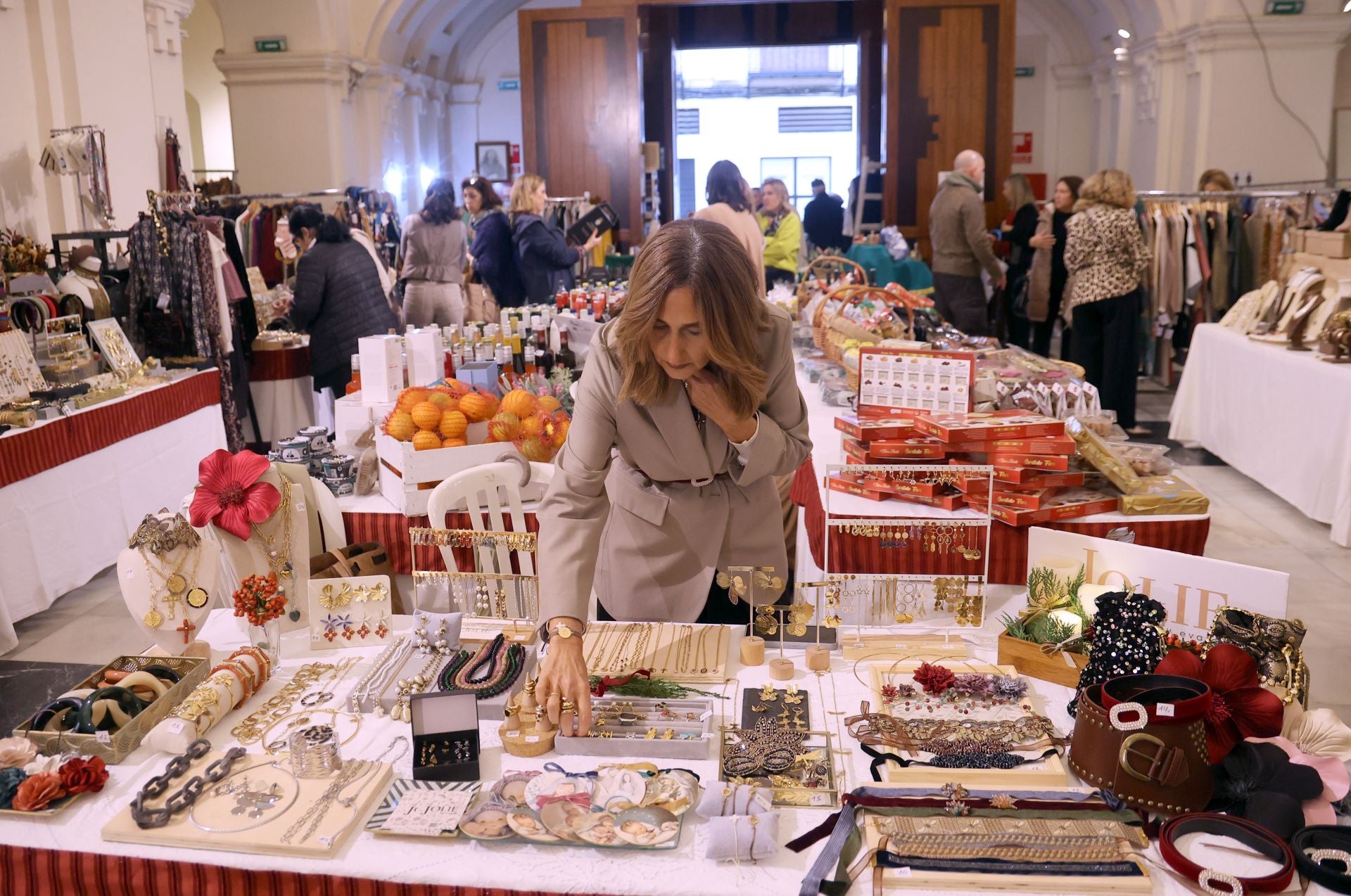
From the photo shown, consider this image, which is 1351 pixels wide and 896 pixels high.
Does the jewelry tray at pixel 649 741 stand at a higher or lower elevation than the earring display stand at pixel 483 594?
lower

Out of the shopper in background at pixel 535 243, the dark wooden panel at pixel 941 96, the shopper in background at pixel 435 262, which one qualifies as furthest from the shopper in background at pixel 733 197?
the dark wooden panel at pixel 941 96

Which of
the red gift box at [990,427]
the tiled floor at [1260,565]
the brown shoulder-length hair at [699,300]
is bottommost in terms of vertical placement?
the tiled floor at [1260,565]

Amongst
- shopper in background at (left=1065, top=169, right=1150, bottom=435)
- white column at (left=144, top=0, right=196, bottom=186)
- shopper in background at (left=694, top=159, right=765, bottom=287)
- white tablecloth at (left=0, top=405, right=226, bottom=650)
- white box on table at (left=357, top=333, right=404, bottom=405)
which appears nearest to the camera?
white box on table at (left=357, top=333, right=404, bottom=405)

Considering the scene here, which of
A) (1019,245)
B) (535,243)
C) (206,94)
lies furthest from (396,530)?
(206,94)

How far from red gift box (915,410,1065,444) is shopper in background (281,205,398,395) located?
12.1ft

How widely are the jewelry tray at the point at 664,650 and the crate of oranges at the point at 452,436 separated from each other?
1.03 metres

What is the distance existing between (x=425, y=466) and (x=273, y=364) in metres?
4.20

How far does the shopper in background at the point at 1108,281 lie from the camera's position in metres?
6.41

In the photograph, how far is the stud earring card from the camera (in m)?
2.23

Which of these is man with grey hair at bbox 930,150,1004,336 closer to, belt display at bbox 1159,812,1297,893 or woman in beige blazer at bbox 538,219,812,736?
woman in beige blazer at bbox 538,219,812,736

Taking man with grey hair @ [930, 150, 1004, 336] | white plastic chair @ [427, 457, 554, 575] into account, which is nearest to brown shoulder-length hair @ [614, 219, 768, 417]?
white plastic chair @ [427, 457, 554, 575]

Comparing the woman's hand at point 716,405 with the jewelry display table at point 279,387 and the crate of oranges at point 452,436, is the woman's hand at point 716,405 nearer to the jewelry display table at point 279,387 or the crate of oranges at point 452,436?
the crate of oranges at point 452,436

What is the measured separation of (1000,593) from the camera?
2.89 meters

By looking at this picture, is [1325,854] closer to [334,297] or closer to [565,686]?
[565,686]
